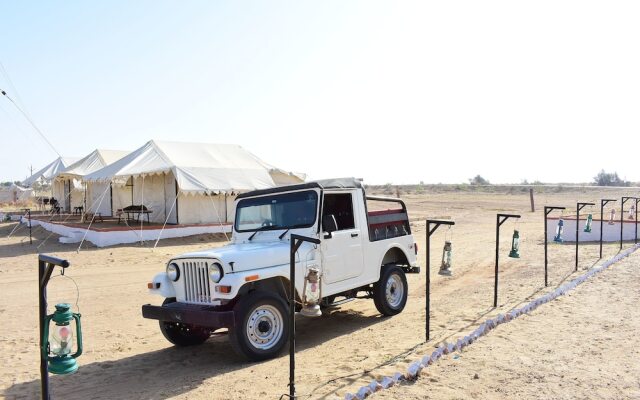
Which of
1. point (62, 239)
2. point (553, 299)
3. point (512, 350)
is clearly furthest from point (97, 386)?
point (62, 239)

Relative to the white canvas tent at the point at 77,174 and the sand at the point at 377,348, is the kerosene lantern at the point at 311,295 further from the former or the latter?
the white canvas tent at the point at 77,174

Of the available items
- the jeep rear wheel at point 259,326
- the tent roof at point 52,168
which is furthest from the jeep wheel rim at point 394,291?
the tent roof at point 52,168

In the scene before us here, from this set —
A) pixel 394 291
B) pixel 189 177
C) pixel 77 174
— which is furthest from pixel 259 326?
pixel 77 174

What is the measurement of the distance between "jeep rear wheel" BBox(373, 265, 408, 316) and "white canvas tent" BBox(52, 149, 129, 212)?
22511 millimetres

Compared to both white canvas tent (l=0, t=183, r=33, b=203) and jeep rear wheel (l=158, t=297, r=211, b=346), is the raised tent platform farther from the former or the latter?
white canvas tent (l=0, t=183, r=33, b=203)

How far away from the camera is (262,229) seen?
772 cm

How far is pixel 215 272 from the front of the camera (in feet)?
20.4

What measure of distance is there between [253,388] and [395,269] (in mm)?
3894

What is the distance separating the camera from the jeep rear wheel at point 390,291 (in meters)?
8.45

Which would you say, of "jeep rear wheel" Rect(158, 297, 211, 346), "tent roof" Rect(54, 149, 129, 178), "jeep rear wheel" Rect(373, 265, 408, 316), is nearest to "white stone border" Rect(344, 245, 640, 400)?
"jeep rear wheel" Rect(373, 265, 408, 316)

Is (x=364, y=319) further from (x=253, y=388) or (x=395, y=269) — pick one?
(x=253, y=388)

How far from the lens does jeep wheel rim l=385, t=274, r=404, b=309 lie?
8695 millimetres

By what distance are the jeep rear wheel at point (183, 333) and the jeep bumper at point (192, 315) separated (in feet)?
1.63

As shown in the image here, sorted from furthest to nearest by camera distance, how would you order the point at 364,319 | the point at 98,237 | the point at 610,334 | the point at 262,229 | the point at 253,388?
the point at 98,237 → the point at 364,319 → the point at 262,229 → the point at 610,334 → the point at 253,388
